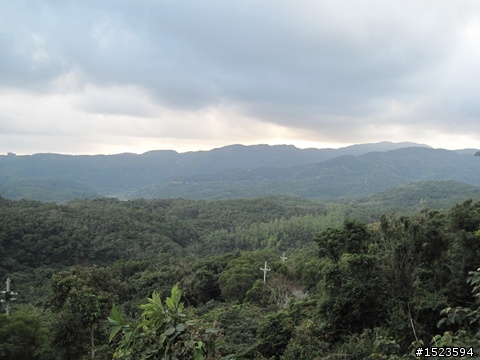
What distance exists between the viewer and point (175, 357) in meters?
2.22

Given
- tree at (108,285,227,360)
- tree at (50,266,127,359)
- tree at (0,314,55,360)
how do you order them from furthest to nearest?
tree at (50,266,127,359)
tree at (0,314,55,360)
tree at (108,285,227,360)

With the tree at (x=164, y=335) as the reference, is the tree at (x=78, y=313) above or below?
below

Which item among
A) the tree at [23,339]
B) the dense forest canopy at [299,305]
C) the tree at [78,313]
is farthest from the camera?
the tree at [78,313]

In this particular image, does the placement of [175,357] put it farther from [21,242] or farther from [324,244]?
[21,242]

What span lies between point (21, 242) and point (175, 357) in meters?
49.7

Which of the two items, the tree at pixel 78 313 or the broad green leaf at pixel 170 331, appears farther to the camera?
the tree at pixel 78 313

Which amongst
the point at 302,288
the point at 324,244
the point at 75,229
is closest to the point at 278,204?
the point at 75,229

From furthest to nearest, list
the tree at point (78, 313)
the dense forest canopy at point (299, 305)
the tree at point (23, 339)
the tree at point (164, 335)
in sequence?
the tree at point (78, 313), the tree at point (23, 339), the dense forest canopy at point (299, 305), the tree at point (164, 335)

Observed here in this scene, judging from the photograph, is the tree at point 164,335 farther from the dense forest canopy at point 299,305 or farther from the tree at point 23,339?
the tree at point 23,339

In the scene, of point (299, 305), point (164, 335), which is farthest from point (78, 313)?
point (164, 335)

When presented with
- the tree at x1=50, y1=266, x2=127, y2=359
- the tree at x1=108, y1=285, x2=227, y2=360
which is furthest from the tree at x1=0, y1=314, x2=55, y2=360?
the tree at x1=108, y1=285, x2=227, y2=360

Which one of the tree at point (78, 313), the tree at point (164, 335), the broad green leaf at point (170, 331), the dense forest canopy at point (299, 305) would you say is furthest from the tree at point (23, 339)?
the broad green leaf at point (170, 331)

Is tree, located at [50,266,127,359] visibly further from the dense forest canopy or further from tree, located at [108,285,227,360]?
tree, located at [108,285,227,360]

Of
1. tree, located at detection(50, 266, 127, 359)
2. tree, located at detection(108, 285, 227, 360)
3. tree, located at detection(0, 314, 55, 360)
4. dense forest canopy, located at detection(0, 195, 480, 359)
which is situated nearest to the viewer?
tree, located at detection(108, 285, 227, 360)
